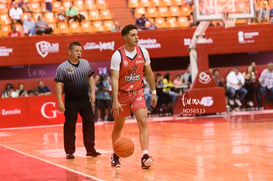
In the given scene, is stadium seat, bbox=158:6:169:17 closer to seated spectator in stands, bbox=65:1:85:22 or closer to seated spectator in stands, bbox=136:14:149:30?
seated spectator in stands, bbox=136:14:149:30

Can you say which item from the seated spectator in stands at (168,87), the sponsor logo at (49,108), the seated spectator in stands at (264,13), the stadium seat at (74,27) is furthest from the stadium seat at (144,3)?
the sponsor logo at (49,108)

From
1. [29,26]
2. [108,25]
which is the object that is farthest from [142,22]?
[29,26]

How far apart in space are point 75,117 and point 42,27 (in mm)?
16145

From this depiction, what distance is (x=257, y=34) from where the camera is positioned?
28.8m

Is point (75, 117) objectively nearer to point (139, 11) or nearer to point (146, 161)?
point (146, 161)

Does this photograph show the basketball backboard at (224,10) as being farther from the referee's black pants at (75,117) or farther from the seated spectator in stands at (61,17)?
the referee's black pants at (75,117)

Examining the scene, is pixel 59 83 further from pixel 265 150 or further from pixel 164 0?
pixel 164 0

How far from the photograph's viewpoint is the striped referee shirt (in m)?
11.4

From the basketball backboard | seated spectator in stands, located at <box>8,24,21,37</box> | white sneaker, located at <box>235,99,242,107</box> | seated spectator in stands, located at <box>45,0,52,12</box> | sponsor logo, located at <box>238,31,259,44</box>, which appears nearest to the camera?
the basketball backboard

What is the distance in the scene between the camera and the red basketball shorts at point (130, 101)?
31.0ft

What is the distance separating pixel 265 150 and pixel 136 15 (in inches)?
807

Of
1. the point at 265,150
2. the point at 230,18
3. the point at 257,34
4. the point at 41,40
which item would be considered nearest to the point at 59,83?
the point at 265,150

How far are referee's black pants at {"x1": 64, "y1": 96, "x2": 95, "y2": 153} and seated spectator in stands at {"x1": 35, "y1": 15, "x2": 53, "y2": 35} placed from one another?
16.0 meters

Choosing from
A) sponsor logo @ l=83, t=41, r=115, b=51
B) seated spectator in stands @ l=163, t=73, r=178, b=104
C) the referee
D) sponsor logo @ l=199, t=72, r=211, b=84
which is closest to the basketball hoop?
sponsor logo @ l=199, t=72, r=211, b=84
